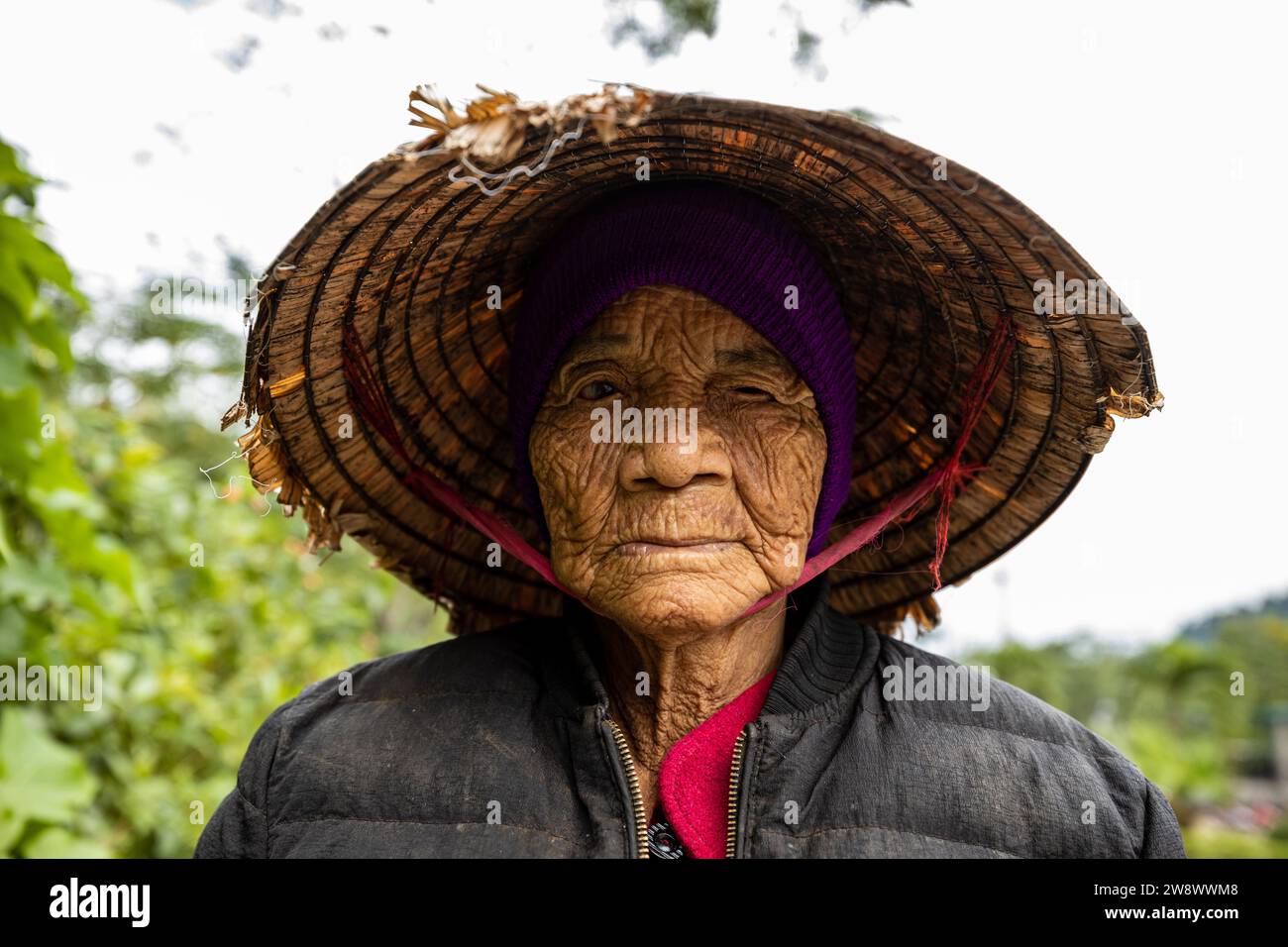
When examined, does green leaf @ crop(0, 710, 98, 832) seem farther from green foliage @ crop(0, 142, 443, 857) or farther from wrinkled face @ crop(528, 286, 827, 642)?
wrinkled face @ crop(528, 286, 827, 642)

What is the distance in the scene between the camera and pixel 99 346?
6465mm

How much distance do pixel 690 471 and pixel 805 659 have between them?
0.42 m

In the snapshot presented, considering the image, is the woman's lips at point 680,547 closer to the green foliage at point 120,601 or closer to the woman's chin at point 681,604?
the woman's chin at point 681,604

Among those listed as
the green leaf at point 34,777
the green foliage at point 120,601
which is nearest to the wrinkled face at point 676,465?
the green foliage at point 120,601

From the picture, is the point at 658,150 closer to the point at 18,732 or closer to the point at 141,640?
the point at 18,732

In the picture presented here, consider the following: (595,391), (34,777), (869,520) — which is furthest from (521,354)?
(34,777)

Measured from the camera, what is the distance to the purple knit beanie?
5.55 feet

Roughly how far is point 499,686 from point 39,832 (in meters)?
1.36

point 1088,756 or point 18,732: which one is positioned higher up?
point 18,732

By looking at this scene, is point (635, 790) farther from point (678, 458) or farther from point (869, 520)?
point (869, 520)

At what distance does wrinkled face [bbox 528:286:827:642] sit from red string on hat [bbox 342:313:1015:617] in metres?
0.11

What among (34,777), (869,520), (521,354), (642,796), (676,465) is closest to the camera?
(676,465)

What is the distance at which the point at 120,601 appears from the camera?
10.6ft
